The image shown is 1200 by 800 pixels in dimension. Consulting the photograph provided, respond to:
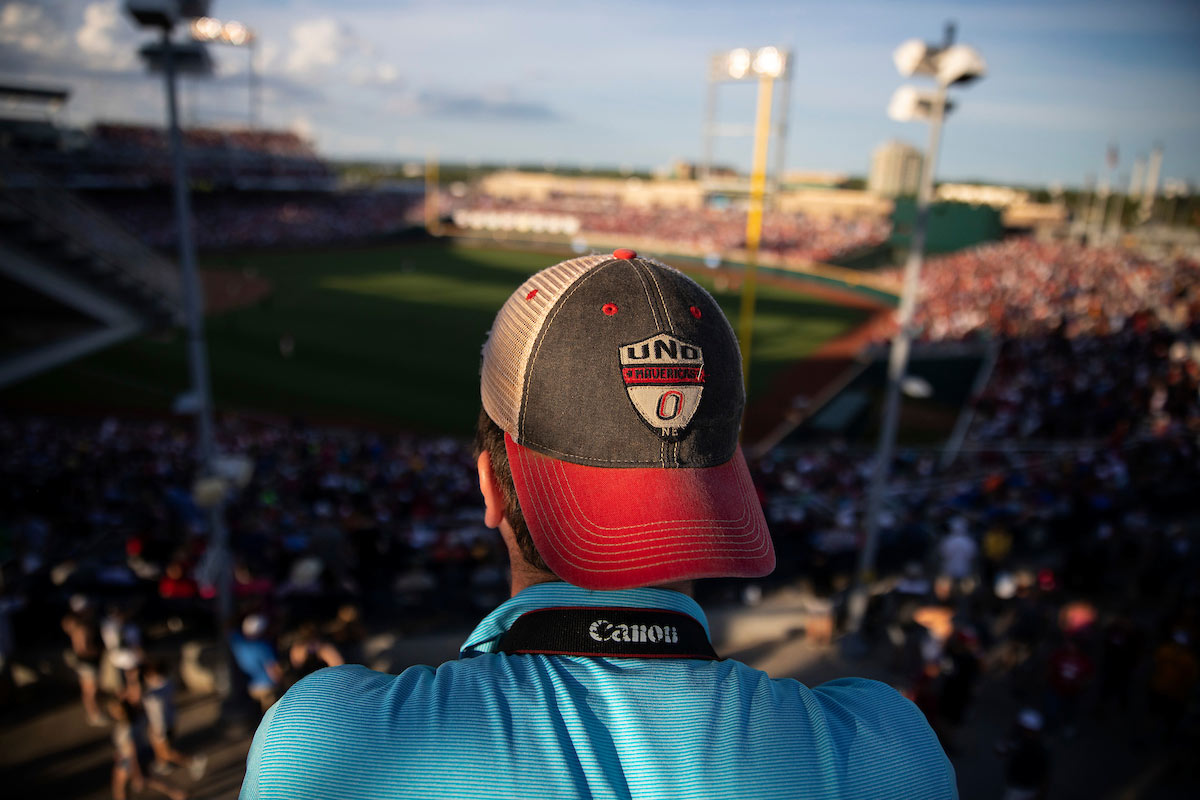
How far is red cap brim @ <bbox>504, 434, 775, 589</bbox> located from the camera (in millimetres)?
1202

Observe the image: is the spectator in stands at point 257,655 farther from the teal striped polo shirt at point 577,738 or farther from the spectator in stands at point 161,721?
the teal striped polo shirt at point 577,738

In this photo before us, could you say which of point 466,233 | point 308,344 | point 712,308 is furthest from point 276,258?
point 712,308

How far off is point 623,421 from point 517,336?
0.25 meters

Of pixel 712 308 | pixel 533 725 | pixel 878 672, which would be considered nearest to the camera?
pixel 533 725

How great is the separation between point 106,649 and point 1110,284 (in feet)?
110

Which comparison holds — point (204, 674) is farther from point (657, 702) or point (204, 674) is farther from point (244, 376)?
point (244, 376)

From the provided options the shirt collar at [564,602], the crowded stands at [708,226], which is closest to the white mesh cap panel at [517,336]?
the shirt collar at [564,602]

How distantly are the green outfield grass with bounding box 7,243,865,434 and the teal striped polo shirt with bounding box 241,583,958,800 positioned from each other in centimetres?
1286

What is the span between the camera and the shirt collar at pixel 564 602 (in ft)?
3.78

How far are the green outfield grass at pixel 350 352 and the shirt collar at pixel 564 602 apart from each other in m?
12.7

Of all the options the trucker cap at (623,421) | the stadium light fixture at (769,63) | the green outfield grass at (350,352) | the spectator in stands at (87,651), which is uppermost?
the stadium light fixture at (769,63)

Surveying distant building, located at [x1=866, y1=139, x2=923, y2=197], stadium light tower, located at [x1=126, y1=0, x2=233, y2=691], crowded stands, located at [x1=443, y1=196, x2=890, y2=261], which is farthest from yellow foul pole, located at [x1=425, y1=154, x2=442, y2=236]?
stadium light tower, located at [x1=126, y1=0, x2=233, y2=691]

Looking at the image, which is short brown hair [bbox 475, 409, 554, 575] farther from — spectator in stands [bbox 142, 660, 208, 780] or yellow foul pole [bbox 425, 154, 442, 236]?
yellow foul pole [bbox 425, 154, 442, 236]

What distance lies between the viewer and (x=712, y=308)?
4.45 ft
